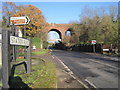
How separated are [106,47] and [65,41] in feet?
109

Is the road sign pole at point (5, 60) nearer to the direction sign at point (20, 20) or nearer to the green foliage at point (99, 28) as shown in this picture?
the direction sign at point (20, 20)

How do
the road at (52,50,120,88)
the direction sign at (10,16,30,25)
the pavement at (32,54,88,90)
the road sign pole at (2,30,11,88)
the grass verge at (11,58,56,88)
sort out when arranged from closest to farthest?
the road sign pole at (2,30,11,88), the grass verge at (11,58,56,88), the pavement at (32,54,88,90), the road at (52,50,120,88), the direction sign at (10,16,30,25)

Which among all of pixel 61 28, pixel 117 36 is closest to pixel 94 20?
pixel 117 36

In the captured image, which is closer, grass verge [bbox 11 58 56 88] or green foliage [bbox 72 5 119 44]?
grass verge [bbox 11 58 56 88]

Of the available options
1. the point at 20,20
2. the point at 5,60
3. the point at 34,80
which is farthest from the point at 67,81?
the point at 20,20

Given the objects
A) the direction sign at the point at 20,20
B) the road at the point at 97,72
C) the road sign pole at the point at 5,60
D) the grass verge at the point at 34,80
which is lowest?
the road at the point at 97,72

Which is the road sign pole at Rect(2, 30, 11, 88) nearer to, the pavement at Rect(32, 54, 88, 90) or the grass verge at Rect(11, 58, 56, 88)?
the grass verge at Rect(11, 58, 56, 88)

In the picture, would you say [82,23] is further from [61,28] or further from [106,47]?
[61,28]

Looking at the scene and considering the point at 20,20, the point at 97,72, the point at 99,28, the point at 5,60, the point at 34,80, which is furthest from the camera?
the point at 99,28

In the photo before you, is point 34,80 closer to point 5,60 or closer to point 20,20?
point 5,60

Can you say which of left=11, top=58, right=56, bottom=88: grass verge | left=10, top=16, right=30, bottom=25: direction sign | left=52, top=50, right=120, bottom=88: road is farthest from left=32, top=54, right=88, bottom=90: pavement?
left=10, top=16, right=30, bottom=25: direction sign

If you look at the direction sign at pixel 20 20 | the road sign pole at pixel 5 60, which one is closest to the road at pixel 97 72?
the road sign pole at pixel 5 60

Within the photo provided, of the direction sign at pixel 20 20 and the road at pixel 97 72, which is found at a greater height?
the direction sign at pixel 20 20

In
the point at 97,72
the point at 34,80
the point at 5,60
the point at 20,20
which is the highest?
the point at 20,20
